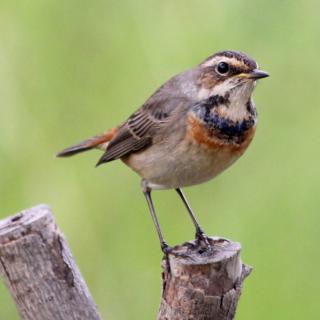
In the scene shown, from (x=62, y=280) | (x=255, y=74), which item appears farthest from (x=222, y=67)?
(x=62, y=280)

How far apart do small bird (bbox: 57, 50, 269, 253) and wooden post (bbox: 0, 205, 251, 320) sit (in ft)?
2.05

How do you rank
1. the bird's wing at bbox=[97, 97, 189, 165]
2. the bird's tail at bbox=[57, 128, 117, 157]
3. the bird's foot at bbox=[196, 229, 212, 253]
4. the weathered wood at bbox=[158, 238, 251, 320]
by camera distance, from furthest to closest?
the bird's tail at bbox=[57, 128, 117, 157] < the bird's wing at bbox=[97, 97, 189, 165] < the bird's foot at bbox=[196, 229, 212, 253] < the weathered wood at bbox=[158, 238, 251, 320]

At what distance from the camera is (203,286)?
5078 millimetres

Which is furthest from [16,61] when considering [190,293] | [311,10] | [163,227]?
[190,293]

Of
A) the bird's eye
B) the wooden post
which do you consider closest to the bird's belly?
the bird's eye

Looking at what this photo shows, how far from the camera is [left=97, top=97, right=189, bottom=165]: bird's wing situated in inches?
248

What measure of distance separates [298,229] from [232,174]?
0.68 meters

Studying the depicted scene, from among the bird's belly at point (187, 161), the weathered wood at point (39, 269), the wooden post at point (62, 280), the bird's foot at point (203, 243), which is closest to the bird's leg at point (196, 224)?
the bird's foot at point (203, 243)

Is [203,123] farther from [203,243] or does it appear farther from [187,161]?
[203,243]

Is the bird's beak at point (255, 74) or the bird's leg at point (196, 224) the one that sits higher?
the bird's beak at point (255, 74)

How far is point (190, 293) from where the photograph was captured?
5070 millimetres

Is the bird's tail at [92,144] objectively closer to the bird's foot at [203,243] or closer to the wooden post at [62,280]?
the bird's foot at [203,243]

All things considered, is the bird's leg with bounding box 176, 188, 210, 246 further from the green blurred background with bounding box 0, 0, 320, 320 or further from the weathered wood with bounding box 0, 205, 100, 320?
the weathered wood with bounding box 0, 205, 100, 320

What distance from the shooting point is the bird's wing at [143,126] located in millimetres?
6301
